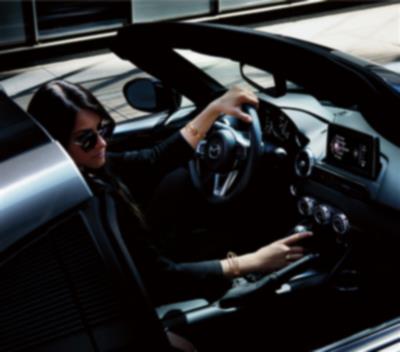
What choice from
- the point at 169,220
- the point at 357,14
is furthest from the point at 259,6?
the point at 169,220

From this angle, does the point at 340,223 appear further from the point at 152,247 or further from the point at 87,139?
the point at 87,139

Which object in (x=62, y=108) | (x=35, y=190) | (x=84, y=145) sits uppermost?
(x=35, y=190)

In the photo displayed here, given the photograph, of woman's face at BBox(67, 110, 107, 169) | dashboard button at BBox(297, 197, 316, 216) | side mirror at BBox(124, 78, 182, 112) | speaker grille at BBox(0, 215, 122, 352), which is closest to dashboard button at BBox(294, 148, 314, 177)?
dashboard button at BBox(297, 197, 316, 216)

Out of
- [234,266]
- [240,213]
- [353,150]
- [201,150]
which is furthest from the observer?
[240,213]

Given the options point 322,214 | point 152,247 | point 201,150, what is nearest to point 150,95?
point 201,150

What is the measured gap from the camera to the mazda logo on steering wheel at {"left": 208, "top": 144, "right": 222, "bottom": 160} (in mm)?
3537

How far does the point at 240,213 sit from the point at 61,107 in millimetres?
1471

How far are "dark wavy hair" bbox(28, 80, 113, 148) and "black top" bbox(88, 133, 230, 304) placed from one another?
0.19 metres

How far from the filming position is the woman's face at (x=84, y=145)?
102 inches

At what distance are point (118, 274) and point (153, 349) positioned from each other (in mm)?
194

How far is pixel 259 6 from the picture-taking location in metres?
12.2

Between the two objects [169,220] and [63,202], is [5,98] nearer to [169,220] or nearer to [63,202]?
[63,202]

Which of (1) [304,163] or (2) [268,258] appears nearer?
(2) [268,258]

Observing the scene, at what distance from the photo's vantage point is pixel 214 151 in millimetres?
3568
